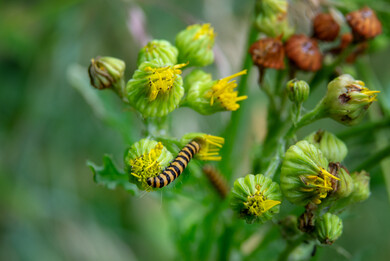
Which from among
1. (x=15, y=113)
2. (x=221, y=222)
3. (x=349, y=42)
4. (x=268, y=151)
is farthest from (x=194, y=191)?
(x=15, y=113)

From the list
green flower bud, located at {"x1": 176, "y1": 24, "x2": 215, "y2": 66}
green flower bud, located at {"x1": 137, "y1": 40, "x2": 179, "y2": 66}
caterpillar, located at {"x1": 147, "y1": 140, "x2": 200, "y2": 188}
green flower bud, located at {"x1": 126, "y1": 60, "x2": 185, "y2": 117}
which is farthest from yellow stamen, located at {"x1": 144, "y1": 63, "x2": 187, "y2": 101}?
green flower bud, located at {"x1": 176, "y1": 24, "x2": 215, "y2": 66}

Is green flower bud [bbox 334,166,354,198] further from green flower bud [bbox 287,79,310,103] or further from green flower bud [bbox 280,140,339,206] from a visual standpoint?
green flower bud [bbox 287,79,310,103]

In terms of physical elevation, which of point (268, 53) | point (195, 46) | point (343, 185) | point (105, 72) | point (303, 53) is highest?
point (105, 72)

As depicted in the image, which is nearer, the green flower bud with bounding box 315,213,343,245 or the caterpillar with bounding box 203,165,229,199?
the green flower bud with bounding box 315,213,343,245

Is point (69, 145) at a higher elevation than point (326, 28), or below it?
below

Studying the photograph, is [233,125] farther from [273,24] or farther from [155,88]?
[155,88]

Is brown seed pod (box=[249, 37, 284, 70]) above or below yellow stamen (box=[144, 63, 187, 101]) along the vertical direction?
below

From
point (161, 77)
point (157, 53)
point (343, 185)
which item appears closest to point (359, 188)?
point (343, 185)
